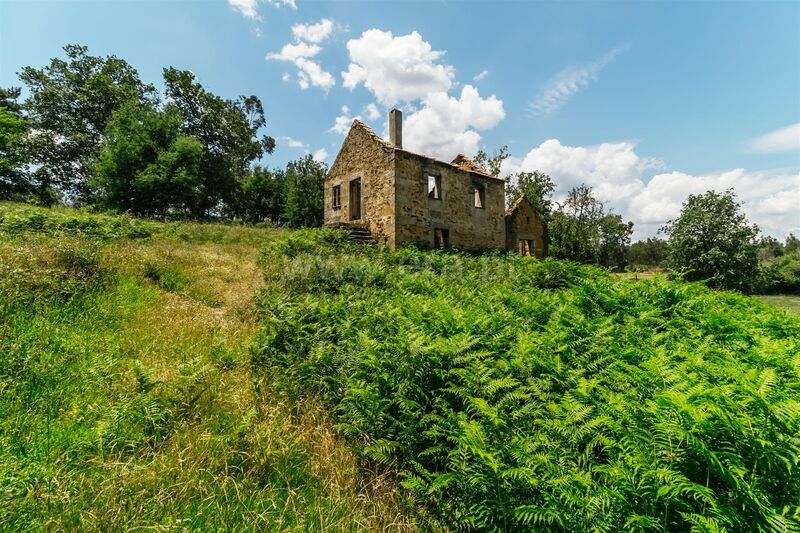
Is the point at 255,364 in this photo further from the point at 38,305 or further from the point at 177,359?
the point at 38,305

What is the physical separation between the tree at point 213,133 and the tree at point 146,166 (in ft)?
23.5

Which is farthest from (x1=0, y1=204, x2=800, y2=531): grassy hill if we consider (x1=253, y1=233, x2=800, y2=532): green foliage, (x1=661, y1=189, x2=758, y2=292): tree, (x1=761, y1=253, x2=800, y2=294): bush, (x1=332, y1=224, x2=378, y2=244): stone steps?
(x1=761, y1=253, x2=800, y2=294): bush

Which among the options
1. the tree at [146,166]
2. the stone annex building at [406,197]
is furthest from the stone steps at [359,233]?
the tree at [146,166]

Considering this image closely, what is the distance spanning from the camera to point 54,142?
25047 millimetres

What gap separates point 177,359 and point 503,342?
395 centimetres

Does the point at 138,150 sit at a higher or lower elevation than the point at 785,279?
higher

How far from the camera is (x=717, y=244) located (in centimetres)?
2162

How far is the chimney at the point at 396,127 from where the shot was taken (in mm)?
14970

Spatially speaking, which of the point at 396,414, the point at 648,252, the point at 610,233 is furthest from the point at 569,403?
the point at 648,252

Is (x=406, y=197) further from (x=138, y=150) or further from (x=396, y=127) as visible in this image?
(x=138, y=150)

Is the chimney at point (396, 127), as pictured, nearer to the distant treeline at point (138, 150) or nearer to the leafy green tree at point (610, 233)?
the distant treeline at point (138, 150)

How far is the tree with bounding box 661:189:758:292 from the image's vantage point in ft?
69.6

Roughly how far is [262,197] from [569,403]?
39.1m

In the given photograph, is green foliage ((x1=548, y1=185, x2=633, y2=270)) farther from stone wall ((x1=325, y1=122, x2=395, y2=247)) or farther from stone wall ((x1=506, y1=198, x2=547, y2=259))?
stone wall ((x1=325, y1=122, x2=395, y2=247))
